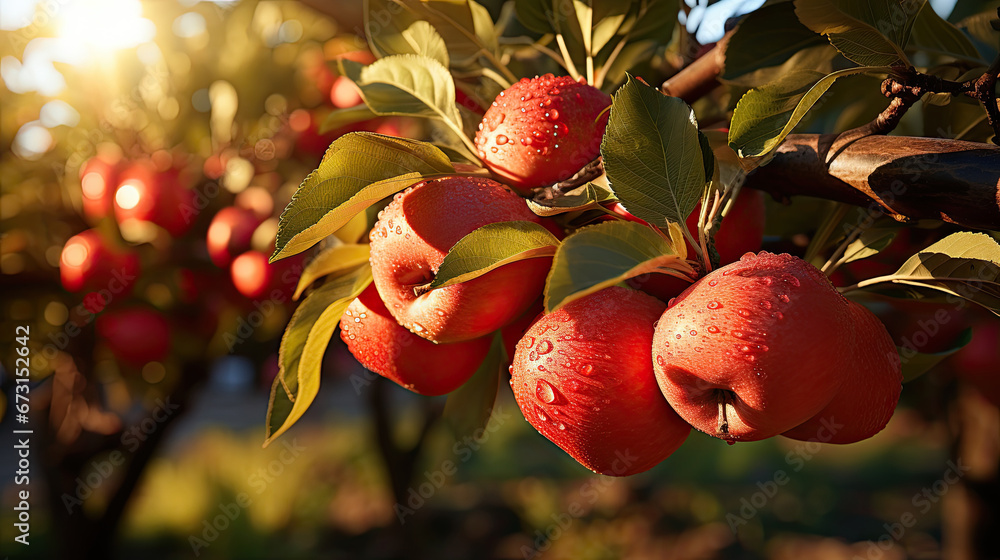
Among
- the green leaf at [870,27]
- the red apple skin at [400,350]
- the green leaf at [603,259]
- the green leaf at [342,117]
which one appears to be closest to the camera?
the green leaf at [603,259]

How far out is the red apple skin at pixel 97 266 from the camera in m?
1.12

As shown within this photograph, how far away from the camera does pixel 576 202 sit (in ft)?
1.30

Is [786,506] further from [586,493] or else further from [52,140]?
[52,140]

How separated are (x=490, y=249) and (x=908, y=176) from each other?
0.25 meters

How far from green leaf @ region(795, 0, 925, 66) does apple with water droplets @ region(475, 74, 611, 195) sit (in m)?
0.15

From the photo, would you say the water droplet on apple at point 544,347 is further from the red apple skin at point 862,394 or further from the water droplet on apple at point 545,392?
the red apple skin at point 862,394

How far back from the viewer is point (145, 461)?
1578mm

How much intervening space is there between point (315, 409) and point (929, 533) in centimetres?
490

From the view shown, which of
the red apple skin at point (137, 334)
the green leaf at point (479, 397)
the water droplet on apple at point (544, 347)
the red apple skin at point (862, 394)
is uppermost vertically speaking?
the water droplet on apple at point (544, 347)

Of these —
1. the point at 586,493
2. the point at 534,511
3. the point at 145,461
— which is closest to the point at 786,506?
the point at 586,493

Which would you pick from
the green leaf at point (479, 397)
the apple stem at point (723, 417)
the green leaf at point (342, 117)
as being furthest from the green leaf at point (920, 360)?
the green leaf at point (342, 117)

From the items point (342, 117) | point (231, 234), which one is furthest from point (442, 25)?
point (231, 234)

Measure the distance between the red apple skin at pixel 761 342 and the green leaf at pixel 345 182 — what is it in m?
0.19

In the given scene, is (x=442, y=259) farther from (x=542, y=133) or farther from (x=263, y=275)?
Result: (x=263, y=275)
